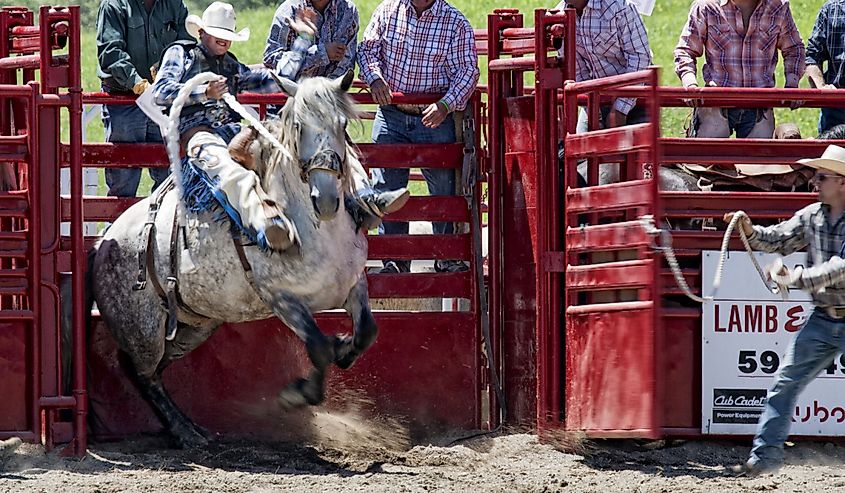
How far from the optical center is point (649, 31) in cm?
2480

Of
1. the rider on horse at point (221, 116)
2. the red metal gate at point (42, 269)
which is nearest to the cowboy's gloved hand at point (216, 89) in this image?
the rider on horse at point (221, 116)

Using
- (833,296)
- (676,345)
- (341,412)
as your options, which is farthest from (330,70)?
(833,296)

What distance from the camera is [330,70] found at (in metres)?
8.44

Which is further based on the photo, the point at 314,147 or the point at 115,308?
the point at 115,308

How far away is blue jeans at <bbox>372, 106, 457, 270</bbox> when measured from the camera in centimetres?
827

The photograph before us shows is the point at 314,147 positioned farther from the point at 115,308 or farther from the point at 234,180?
the point at 115,308

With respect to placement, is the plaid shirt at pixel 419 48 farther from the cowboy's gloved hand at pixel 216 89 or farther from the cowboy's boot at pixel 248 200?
the cowboy's boot at pixel 248 200

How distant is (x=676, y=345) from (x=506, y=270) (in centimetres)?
123

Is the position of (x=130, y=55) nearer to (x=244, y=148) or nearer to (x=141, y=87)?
(x=141, y=87)

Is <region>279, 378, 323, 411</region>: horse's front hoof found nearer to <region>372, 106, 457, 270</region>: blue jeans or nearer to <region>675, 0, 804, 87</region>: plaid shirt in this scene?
<region>372, 106, 457, 270</region>: blue jeans

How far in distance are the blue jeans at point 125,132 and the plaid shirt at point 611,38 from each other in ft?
8.69

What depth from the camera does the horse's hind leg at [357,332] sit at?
23.6 ft

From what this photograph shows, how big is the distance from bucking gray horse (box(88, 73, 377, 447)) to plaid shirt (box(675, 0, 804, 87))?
2615mm

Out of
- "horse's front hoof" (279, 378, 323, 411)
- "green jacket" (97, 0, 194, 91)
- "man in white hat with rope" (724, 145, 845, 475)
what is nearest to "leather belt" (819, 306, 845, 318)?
"man in white hat with rope" (724, 145, 845, 475)
